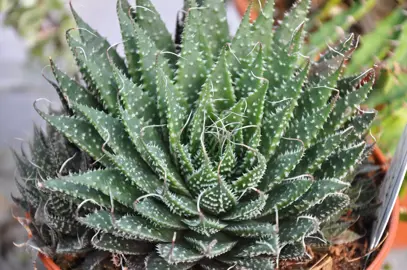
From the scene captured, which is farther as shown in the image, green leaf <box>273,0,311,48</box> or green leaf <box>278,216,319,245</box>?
green leaf <box>273,0,311,48</box>

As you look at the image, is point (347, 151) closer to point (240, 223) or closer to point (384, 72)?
point (240, 223)

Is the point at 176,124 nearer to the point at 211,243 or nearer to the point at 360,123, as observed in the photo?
the point at 211,243

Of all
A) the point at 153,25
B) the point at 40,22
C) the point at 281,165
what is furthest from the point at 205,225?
the point at 40,22

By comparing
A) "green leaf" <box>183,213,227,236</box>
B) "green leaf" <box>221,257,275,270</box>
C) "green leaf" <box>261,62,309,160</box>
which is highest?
"green leaf" <box>261,62,309,160</box>

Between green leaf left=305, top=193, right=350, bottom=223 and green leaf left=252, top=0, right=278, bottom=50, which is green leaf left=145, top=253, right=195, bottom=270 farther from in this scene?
green leaf left=252, top=0, right=278, bottom=50

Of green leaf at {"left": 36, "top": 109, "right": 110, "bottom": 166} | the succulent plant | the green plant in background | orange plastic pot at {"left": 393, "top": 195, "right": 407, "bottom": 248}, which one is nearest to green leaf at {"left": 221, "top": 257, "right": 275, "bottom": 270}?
the succulent plant

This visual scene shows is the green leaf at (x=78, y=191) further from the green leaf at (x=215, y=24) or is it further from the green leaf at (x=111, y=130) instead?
the green leaf at (x=215, y=24)

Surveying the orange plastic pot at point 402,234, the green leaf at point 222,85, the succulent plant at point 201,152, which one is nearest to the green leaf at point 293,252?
the succulent plant at point 201,152
